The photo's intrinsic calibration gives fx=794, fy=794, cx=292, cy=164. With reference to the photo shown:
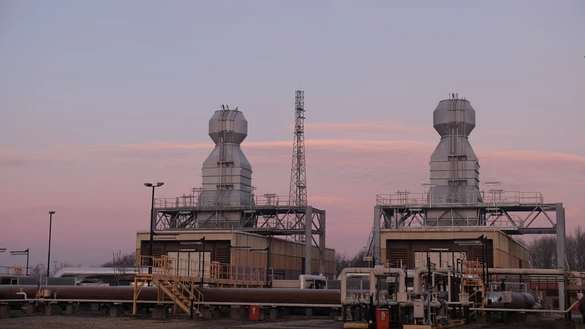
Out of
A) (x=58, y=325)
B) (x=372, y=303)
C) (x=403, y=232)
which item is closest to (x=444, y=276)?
(x=372, y=303)

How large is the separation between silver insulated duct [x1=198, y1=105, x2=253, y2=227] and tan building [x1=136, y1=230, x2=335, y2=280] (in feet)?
16.8

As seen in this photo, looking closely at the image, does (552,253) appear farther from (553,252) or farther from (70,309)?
(70,309)

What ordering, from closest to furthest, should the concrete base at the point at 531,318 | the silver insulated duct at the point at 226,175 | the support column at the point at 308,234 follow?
the concrete base at the point at 531,318 < the support column at the point at 308,234 < the silver insulated duct at the point at 226,175

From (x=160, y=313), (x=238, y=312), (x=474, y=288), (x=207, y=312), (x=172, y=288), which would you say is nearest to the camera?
(x=474, y=288)

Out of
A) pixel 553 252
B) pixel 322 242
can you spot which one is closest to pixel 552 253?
pixel 553 252

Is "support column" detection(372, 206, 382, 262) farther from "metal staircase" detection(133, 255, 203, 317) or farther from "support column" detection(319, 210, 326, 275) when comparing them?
"metal staircase" detection(133, 255, 203, 317)

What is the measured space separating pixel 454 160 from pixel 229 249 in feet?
81.1

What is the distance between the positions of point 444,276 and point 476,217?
37.8m

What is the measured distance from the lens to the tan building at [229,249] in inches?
3031

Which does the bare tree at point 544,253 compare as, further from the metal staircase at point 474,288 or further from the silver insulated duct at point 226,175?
the metal staircase at point 474,288

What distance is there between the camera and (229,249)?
251 feet

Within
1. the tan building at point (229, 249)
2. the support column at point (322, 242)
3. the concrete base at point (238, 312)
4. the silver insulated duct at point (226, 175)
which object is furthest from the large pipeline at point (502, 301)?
the silver insulated duct at point (226, 175)

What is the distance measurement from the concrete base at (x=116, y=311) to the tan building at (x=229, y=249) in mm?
20443

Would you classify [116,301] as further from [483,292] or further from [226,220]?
[226,220]
